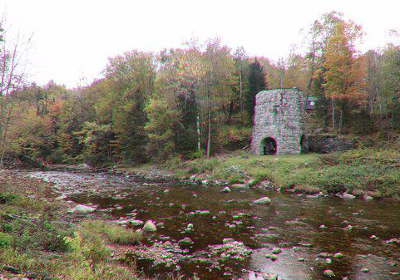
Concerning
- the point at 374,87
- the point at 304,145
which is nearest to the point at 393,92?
the point at 374,87

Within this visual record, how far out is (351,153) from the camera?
16.1 m

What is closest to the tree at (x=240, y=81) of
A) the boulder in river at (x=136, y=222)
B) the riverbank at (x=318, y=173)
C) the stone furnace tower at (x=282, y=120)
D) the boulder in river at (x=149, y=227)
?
the stone furnace tower at (x=282, y=120)

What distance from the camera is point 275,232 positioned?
7.08 m

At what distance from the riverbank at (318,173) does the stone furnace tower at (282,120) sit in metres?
5.35

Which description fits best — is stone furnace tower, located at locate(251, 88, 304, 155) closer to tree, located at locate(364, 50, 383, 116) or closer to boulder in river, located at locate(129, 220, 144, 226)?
tree, located at locate(364, 50, 383, 116)

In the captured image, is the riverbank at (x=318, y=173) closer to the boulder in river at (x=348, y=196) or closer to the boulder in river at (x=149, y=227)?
the boulder in river at (x=348, y=196)

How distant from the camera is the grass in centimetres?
1231

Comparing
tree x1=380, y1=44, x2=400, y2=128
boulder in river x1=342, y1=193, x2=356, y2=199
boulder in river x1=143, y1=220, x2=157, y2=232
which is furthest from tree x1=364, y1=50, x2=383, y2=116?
boulder in river x1=143, y1=220, x2=157, y2=232

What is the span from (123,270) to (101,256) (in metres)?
1.08

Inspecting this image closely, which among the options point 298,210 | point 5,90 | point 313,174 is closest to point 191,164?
point 313,174

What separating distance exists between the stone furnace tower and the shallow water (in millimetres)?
11539

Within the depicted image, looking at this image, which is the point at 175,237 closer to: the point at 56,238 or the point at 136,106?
the point at 56,238

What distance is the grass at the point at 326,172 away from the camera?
1231cm

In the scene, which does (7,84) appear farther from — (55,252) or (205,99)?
(205,99)
